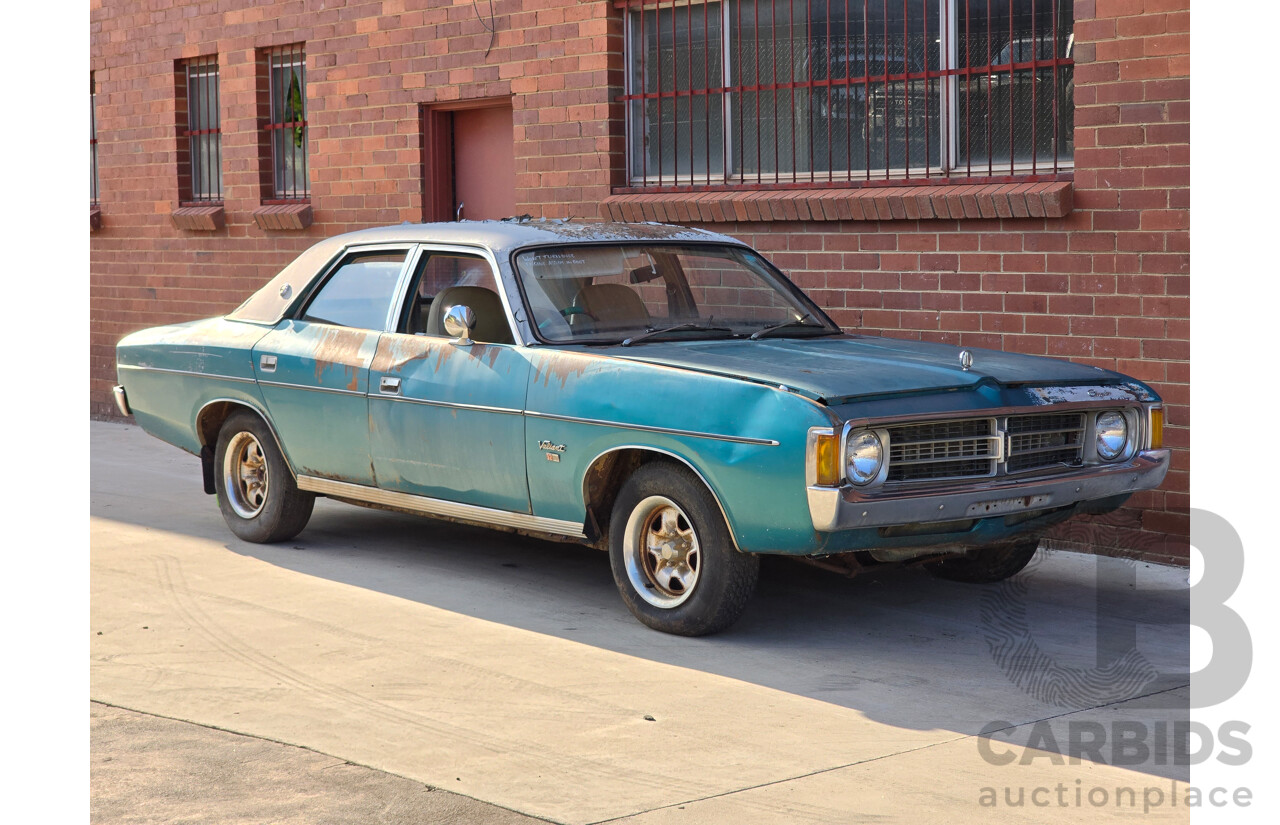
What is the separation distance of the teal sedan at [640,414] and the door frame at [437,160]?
363 centimetres

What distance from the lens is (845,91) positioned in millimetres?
8984

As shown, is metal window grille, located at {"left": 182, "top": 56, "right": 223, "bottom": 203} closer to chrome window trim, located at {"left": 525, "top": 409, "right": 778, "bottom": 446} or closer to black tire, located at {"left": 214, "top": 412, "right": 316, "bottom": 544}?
black tire, located at {"left": 214, "top": 412, "right": 316, "bottom": 544}

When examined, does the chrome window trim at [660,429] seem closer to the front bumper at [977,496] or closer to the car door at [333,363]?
the front bumper at [977,496]

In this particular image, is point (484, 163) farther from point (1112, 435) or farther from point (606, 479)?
point (1112, 435)

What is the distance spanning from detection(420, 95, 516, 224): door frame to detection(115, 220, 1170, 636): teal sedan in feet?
11.9

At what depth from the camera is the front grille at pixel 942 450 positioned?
18.4 feet

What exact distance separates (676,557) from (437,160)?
20.8ft

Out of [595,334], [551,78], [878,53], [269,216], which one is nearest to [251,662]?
[595,334]

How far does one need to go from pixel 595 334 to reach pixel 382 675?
1.82 meters

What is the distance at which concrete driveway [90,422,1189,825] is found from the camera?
4.38 meters

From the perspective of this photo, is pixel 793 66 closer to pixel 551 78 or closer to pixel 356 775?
pixel 551 78

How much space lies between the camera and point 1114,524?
771 cm

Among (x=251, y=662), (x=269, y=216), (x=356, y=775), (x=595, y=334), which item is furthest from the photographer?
(x=269, y=216)

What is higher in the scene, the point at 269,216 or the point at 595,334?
the point at 269,216
